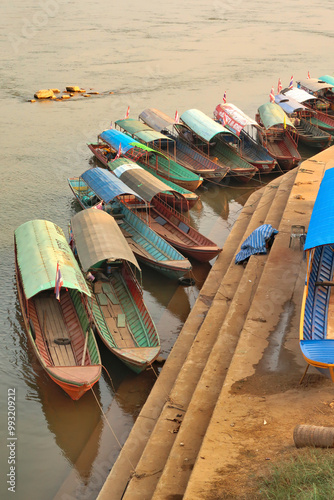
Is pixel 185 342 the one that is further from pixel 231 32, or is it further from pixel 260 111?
pixel 231 32

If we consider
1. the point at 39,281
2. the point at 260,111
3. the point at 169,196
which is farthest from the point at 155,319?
the point at 260,111

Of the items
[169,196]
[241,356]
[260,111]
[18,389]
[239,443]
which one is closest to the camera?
[239,443]

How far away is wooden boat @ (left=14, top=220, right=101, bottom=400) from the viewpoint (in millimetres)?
13070

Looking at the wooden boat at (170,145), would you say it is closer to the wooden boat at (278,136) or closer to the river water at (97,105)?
the river water at (97,105)

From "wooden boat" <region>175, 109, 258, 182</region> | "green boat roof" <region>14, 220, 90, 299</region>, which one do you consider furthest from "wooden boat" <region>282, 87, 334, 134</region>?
"green boat roof" <region>14, 220, 90, 299</region>

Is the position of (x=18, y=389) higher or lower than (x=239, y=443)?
lower

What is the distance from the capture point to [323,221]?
1377cm

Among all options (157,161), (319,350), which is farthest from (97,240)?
(157,161)

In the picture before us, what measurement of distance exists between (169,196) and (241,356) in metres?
10.8

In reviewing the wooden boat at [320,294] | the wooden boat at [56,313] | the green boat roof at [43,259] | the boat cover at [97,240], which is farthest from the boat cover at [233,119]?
the wooden boat at [56,313]

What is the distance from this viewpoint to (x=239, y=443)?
10391mm

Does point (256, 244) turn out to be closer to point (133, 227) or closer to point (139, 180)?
point (133, 227)

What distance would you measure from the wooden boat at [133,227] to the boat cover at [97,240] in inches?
62.2

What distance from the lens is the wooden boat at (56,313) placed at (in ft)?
42.9
